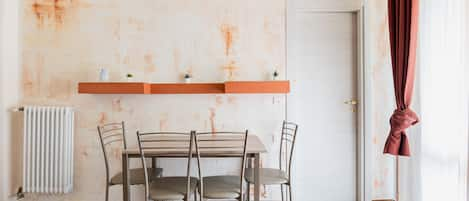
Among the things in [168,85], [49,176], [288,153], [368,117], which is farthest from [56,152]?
[368,117]

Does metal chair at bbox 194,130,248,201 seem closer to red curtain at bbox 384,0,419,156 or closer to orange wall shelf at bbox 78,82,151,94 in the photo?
orange wall shelf at bbox 78,82,151,94

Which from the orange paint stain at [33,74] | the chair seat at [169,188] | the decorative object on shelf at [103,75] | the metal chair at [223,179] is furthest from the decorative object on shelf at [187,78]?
the orange paint stain at [33,74]

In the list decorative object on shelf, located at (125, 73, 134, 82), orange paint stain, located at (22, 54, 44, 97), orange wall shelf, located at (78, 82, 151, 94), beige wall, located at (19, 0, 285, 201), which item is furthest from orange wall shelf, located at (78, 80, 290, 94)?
orange paint stain, located at (22, 54, 44, 97)

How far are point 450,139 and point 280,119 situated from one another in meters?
1.52

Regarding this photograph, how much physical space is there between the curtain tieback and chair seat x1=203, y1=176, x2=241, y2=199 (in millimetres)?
1183

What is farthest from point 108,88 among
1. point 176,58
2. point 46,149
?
point 46,149

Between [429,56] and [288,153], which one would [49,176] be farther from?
[429,56]

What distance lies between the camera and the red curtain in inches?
95.3

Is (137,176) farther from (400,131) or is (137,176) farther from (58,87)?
(400,131)

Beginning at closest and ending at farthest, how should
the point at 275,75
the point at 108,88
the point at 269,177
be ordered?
the point at 269,177 < the point at 108,88 < the point at 275,75

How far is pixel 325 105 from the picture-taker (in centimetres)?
349

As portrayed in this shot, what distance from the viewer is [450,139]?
2.15 metres

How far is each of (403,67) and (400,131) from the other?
0.46 metres

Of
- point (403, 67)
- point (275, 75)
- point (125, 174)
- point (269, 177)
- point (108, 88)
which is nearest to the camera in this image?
point (403, 67)
